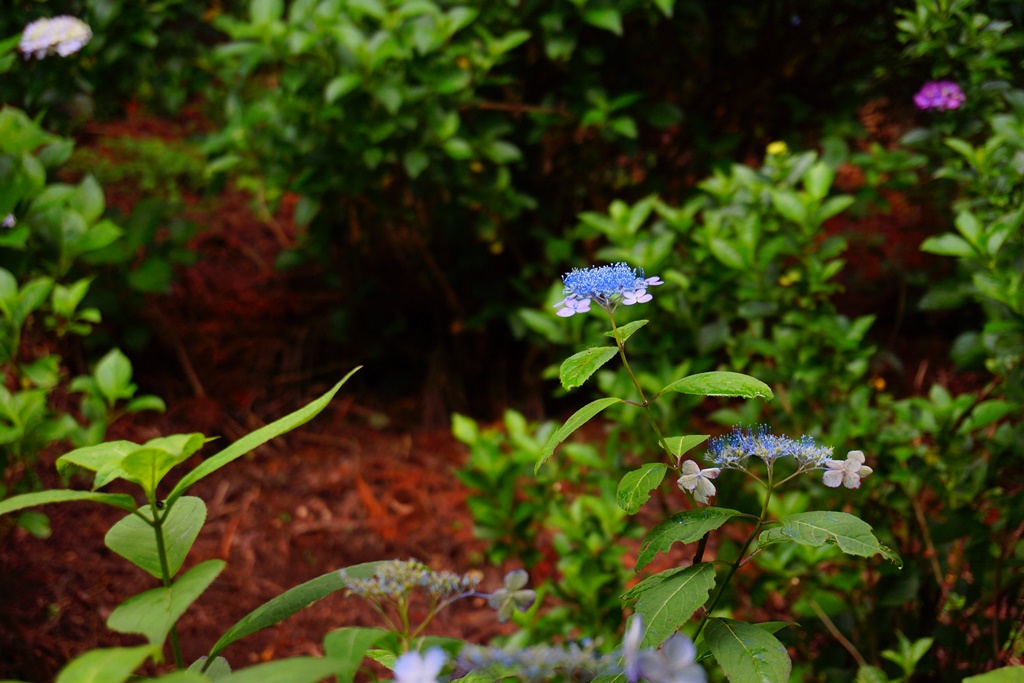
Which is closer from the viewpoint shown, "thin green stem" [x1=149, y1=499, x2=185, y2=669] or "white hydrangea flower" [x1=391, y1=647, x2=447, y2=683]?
"white hydrangea flower" [x1=391, y1=647, x2=447, y2=683]

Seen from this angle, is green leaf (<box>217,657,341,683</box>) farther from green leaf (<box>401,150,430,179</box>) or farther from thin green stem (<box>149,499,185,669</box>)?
green leaf (<box>401,150,430,179</box>)

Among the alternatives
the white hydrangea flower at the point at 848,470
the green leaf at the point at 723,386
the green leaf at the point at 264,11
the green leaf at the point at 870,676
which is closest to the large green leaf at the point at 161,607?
the green leaf at the point at 723,386

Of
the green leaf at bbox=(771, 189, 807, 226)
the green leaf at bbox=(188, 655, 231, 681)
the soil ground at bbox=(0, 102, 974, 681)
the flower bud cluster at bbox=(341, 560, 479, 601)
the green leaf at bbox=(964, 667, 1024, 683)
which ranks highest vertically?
the green leaf at bbox=(964, 667, 1024, 683)

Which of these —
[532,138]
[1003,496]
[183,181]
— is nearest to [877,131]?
[532,138]

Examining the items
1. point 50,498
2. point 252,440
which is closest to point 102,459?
point 50,498

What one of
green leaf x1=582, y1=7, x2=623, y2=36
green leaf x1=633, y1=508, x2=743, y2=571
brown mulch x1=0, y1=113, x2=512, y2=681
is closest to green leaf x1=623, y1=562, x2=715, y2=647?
green leaf x1=633, y1=508, x2=743, y2=571
